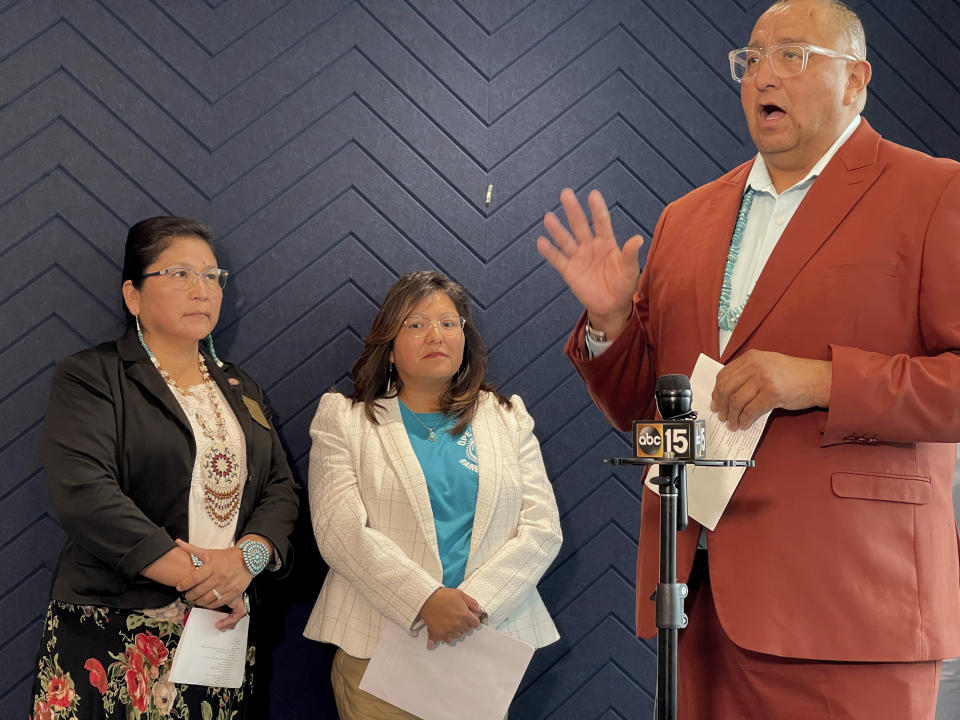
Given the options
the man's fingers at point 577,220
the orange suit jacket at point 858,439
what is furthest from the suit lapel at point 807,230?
the man's fingers at point 577,220

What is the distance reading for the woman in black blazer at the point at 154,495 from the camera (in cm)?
253

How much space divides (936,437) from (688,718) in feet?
2.21

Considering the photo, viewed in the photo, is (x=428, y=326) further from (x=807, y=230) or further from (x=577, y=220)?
(x=807, y=230)

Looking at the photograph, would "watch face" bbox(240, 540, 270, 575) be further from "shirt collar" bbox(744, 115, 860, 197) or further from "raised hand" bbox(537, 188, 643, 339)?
"shirt collar" bbox(744, 115, 860, 197)

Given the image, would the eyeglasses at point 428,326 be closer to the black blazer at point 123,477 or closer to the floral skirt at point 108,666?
the black blazer at point 123,477

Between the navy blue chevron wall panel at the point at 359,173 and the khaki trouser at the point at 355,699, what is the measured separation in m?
0.34

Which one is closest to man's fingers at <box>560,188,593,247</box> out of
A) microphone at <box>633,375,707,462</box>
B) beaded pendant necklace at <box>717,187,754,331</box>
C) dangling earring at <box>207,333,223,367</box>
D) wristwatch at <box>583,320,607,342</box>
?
wristwatch at <box>583,320,607,342</box>

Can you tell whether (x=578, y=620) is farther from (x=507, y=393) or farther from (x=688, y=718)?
(x=688, y=718)

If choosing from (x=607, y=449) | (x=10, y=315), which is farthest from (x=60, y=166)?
(x=607, y=449)

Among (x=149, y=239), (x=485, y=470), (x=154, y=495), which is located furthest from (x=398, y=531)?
(x=149, y=239)

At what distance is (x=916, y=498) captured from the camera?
1.64m

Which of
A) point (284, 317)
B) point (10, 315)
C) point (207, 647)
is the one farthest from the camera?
point (284, 317)

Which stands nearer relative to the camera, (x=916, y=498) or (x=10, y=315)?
(x=916, y=498)

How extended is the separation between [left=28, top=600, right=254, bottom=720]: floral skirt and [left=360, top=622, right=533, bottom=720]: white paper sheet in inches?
20.6
